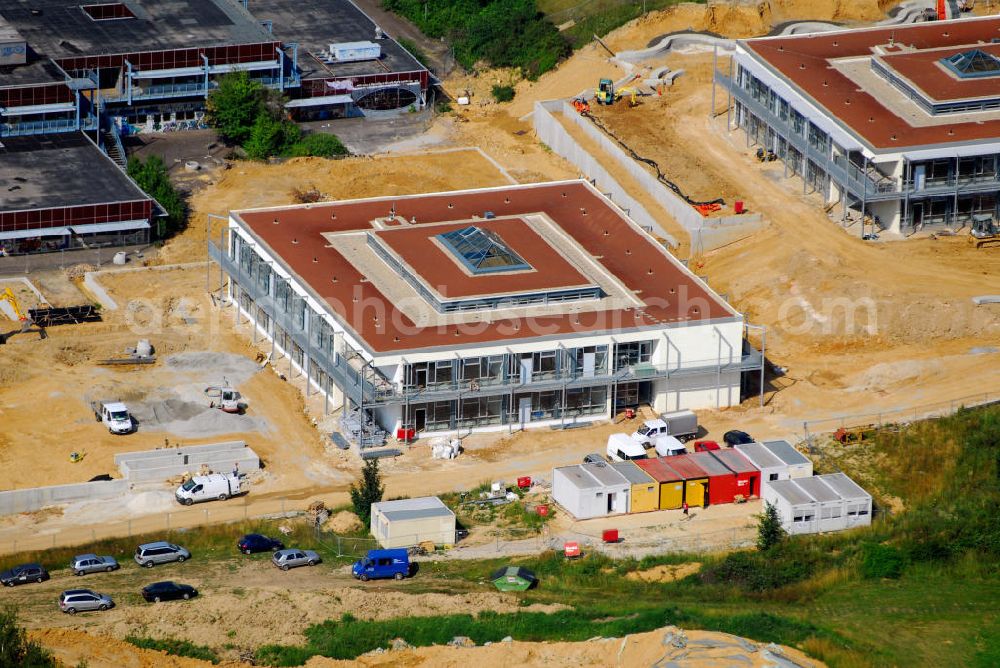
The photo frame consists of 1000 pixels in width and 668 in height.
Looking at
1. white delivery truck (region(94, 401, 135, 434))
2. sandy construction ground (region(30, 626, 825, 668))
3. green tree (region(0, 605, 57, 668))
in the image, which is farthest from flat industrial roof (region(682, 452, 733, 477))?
green tree (region(0, 605, 57, 668))

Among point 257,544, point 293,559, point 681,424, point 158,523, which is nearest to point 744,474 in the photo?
point 681,424

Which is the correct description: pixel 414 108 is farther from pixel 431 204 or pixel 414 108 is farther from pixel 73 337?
pixel 73 337

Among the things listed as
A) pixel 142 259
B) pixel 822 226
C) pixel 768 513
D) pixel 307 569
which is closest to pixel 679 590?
pixel 768 513

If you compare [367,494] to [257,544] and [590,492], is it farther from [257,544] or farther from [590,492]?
[590,492]

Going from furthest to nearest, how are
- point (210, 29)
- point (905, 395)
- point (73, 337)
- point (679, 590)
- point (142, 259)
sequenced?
point (210, 29)
point (142, 259)
point (73, 337)
point (905, 395)
point (679, 590)

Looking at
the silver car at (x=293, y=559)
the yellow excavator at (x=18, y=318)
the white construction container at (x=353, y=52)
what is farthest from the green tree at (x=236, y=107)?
the silver car at (x=293, y=559)

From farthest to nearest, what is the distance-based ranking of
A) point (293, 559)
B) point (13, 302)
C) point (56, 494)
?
point (13, 302), point (56, 494), point (293, 559)

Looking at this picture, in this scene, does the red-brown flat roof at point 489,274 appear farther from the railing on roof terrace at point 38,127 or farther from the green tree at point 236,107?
the railing on roof terrace at point 38,127
